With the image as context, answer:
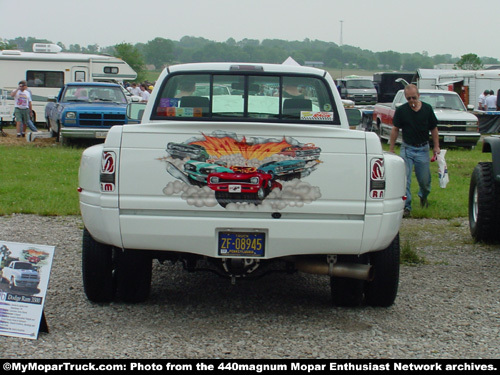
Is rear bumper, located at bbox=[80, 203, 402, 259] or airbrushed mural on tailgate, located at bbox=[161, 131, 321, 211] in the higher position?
airbrushed mural on tailgate, located at bbox=[161, 131, 321, 211]

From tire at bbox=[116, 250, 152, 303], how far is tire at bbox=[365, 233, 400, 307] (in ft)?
5.54

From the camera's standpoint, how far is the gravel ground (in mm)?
4730

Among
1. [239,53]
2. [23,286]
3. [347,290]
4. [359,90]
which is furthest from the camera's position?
[239,53]

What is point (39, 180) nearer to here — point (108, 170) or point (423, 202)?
point (423, 202)

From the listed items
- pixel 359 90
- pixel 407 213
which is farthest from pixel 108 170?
pixel 359 90

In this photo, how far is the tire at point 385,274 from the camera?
5590 millimetres

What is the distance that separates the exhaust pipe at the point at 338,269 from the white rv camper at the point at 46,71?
22.0 m

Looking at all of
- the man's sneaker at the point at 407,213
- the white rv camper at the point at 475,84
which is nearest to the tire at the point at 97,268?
the man's sneaker at the point at 407,213

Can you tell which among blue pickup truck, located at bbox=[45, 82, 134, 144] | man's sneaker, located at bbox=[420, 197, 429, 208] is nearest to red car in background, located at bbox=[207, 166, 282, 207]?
man's sneaker, located at bbox=[420, 197, 429, 208]

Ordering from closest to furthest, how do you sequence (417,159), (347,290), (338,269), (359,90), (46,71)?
(338,269) → (347,290) → (417,159) → (46,71) → (359,90)

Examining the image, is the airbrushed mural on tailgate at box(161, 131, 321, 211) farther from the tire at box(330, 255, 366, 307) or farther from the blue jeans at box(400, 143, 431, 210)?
the blue jeans at box(400, 143, 431, 210)

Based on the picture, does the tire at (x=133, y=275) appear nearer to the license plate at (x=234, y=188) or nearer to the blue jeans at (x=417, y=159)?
the license plate at (x=234, y=188)

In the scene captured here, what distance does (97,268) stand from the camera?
5.55 meters

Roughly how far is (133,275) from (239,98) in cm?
184
